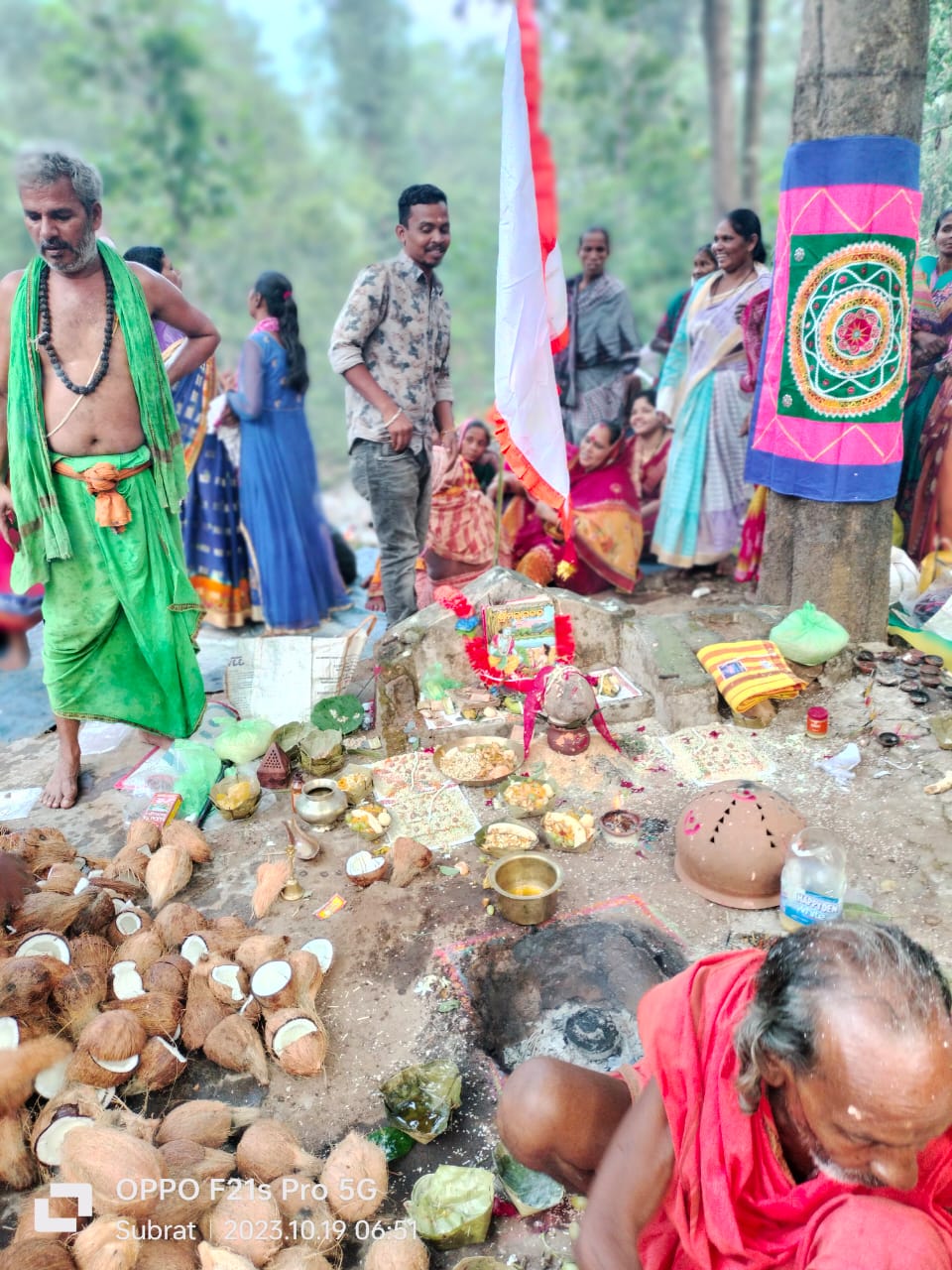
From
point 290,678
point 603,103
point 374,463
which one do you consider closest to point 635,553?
point 374,463

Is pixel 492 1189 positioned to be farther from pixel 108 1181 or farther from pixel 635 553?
pixel 635 553

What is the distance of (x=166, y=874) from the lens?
Result: 121 inches

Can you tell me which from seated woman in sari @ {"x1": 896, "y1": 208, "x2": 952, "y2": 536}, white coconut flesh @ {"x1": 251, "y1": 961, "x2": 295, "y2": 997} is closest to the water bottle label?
white coconut flesh @ {"x1": 251, "y1": 961, "x2": 295, "y2": 997}

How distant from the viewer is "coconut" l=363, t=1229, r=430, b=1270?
6.02ft

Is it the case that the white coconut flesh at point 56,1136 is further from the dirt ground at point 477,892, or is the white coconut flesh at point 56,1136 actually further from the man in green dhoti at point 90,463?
the man in green dhoti at point 90,463

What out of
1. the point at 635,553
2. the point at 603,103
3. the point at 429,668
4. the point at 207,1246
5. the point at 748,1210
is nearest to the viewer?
the point at 748,1210

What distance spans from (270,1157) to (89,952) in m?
0.89

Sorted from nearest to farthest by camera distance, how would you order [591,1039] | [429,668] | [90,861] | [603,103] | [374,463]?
1. [591,1039]
2. [90,861]
3. [429,668]
4. [374,463]
5. [603,103]

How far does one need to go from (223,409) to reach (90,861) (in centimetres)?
305

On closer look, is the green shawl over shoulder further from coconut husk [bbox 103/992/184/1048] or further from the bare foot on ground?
coconut husk [bbox 103/992/184/1048]

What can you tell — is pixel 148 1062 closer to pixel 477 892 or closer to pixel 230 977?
pixel 230 977

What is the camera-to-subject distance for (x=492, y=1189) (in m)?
2.03

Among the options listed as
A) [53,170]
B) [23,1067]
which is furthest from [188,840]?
[53,170]
